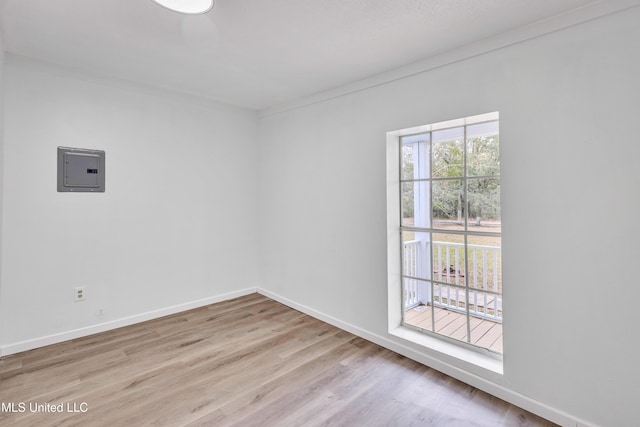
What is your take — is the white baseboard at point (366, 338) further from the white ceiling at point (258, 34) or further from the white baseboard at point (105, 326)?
the white ceiling at point (258, 34)

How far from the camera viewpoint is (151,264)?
3420 mm

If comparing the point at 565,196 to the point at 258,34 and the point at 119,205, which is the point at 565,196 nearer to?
the point at 258,34

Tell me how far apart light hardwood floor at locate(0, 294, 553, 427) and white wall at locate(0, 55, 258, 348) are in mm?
470

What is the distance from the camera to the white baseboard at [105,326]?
106 inches

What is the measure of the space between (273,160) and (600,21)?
3212 millimetres

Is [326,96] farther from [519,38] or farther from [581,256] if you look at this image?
[581,256]

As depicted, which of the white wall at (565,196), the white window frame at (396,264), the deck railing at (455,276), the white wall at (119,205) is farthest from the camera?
the deck railing at (455,276)

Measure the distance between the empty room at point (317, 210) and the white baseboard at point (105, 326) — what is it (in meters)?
0.02

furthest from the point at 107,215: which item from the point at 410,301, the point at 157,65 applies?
the point at 410,301

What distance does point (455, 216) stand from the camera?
106 inches

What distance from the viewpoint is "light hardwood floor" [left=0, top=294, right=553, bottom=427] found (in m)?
1.92

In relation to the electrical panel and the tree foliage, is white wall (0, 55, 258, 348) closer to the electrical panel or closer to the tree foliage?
the electrical panel
